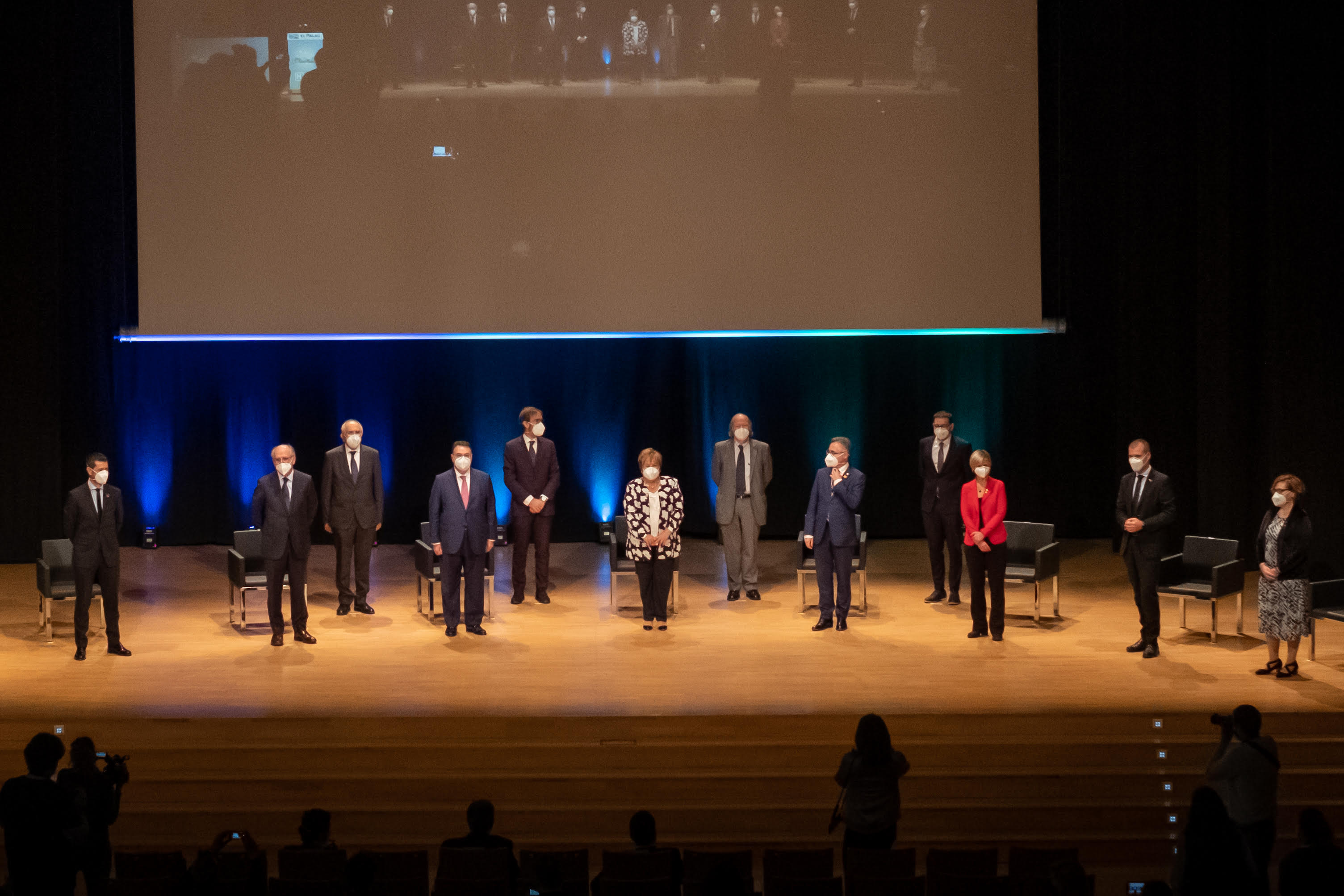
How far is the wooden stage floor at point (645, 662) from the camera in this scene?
21.2ft

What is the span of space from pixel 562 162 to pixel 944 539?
4.38 meters

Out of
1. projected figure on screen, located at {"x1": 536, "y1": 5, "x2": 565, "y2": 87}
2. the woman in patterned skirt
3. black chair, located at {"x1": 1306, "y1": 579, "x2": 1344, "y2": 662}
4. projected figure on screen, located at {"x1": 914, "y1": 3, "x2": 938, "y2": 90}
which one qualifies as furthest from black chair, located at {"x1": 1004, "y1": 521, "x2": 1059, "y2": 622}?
projected figure on screen, located at {"x1": 536, "y1": 5, "x2": 565, "y2": 87}

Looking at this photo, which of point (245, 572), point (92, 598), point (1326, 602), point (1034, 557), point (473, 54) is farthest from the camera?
point (473, 54)

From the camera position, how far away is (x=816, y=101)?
33.1 ft

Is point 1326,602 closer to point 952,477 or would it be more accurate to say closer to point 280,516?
point 952,477

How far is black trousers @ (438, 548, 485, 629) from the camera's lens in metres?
8.03

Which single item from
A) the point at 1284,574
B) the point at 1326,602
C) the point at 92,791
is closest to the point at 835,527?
the point at 1284,574

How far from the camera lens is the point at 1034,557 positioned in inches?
336

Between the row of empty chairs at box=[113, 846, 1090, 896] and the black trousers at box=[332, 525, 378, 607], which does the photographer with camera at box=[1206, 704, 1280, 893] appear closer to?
the row of empty chairs at box=[113, 846, 1090, 896]

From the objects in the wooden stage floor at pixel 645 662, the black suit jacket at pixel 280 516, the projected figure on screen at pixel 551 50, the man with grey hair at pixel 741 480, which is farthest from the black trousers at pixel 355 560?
the projected figure on screen at pixel 551 50

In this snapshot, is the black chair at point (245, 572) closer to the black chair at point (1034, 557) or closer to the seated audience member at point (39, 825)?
the seated audience member at point (39, 825)

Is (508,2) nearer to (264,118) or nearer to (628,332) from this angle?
(264,118)

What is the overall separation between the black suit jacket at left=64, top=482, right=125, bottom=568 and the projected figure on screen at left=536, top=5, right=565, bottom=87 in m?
4.86

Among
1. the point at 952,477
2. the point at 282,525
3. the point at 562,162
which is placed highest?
the point at 562,162
